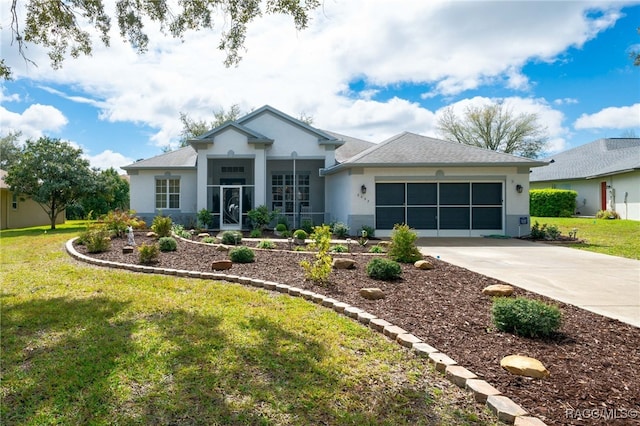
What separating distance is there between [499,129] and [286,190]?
28201mm

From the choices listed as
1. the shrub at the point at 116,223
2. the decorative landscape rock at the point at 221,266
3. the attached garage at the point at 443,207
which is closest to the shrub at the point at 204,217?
the shrub at the point at 116,223

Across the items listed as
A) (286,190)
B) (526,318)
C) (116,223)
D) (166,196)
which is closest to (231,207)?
(286,190)

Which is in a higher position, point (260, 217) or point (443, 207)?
point (443, 207)

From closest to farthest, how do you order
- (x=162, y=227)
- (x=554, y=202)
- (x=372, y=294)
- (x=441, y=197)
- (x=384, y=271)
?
1. (x=372, y=294)
2. (x=384, y=271)
3. (x=162, y=227)
4. (x=441, y=197)
5. (x=554, y=202)

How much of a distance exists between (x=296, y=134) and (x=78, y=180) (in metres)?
11.6

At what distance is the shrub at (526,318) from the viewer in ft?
14.1

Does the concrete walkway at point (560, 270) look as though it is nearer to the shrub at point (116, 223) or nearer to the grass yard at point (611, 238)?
the grass yard at point (611, 238)

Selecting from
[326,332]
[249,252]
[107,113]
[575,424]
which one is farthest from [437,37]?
[107,113]

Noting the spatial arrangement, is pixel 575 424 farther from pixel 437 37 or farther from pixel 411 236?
pixel 437 37

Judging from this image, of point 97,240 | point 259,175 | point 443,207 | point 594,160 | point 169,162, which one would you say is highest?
point 594,160

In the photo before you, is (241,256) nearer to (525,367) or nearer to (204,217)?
(525,367)

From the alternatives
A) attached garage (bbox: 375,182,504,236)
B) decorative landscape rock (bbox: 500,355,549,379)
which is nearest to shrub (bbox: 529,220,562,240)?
attached garage (bbox: 375,182,504,236)

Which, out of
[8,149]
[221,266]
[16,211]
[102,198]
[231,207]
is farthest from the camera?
[8,149]

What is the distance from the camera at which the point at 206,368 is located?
3.55 meters
